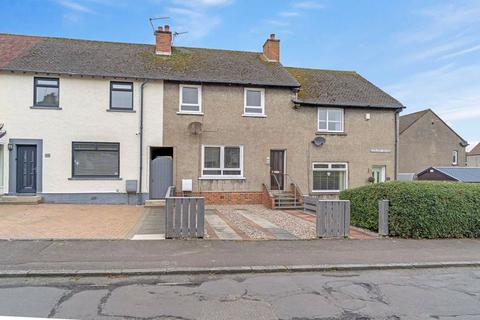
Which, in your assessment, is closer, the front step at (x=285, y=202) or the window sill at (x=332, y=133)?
the front step at (x=285, y=202)

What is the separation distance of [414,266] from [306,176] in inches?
411

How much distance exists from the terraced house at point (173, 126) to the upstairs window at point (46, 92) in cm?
4

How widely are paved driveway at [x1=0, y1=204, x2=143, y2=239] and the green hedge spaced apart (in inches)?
289

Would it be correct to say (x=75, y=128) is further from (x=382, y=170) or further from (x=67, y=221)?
(x=382, y=170)

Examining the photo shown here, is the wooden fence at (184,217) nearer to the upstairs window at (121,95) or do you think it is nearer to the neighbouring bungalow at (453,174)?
the upstairs window at (121,95)

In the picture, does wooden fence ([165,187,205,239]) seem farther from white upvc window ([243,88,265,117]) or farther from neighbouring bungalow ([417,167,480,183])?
neighbouring bungalow ([417,167,480,183])

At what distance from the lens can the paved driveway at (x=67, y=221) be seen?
8.58m

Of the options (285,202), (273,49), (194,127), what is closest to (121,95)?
(194,127)

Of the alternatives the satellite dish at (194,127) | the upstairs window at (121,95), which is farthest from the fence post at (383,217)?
the upstairs window at (121,95)

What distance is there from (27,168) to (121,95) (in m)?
5.11

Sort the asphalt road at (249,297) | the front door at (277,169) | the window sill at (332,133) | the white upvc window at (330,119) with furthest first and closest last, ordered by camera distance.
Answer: the white upvc window at (330,119) < the window sill at (332,133) < the front door at (277,169) < the asphalt road at (249,297)

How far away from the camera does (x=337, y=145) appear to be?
17.7 meters

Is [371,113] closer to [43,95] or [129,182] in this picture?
[129,182]

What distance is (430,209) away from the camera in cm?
942
